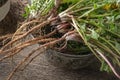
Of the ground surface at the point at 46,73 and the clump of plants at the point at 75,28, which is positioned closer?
the clump of plants at the point at 75,28

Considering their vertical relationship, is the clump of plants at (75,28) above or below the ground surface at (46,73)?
above

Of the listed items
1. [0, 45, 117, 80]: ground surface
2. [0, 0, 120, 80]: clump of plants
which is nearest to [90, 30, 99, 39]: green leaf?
[0, 0, 120, 80]: clump of plants

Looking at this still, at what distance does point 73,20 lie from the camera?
983 millimetres

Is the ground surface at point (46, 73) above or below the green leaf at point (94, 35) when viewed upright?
below

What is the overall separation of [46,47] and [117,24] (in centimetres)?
25

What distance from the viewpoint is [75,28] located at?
97 centimetres

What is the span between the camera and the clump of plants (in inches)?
37.3

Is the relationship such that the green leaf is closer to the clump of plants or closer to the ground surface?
the clump of plants

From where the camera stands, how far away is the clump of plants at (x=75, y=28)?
0.95 meters

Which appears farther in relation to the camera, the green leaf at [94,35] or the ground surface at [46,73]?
the ground surface at [46,73]

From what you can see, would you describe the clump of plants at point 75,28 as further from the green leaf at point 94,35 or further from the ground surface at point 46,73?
the ground surface at point 46,73

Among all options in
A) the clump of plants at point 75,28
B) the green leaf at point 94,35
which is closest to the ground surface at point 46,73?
the clump of plants at point 75,28

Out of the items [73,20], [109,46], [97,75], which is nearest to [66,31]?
[73,20]

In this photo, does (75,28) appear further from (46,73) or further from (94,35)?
(46,73)
